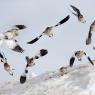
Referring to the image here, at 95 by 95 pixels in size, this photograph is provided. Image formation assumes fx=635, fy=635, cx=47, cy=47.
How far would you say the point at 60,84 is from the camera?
12.7 m

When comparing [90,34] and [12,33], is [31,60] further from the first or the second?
[90,34]

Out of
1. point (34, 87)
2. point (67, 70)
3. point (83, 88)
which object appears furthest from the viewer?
point (67, 70)

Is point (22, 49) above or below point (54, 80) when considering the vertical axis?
above

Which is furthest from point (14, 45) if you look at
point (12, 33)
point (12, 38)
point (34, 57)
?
point (34, 57)

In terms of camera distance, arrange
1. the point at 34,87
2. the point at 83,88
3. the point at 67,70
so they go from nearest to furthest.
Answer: the point at 83,88, the point at 34,87, the point at 67,70

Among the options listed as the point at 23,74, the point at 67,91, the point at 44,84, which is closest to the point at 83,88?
the point at 67,91

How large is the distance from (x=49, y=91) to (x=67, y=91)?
45cm

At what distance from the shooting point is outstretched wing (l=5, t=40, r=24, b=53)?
12353 mm

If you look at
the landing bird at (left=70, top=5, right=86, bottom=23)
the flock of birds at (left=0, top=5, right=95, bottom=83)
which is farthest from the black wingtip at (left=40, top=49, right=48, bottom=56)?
the landing bird at (left=70, top=5, right=86, bottom=23)

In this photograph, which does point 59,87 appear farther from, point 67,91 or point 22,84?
point 22,84

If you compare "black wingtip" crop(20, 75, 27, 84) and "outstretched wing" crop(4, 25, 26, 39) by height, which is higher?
"outstretched wing" crop(4, 25, 26, 39)

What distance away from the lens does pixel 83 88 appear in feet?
39.4

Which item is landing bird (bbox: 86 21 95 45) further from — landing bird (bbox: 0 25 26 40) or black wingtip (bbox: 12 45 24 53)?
black wingtip (bbox: 12 45 24 53)

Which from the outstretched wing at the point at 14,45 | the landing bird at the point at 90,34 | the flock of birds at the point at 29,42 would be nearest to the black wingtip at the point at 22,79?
the flock of birds at the point at 29,42
